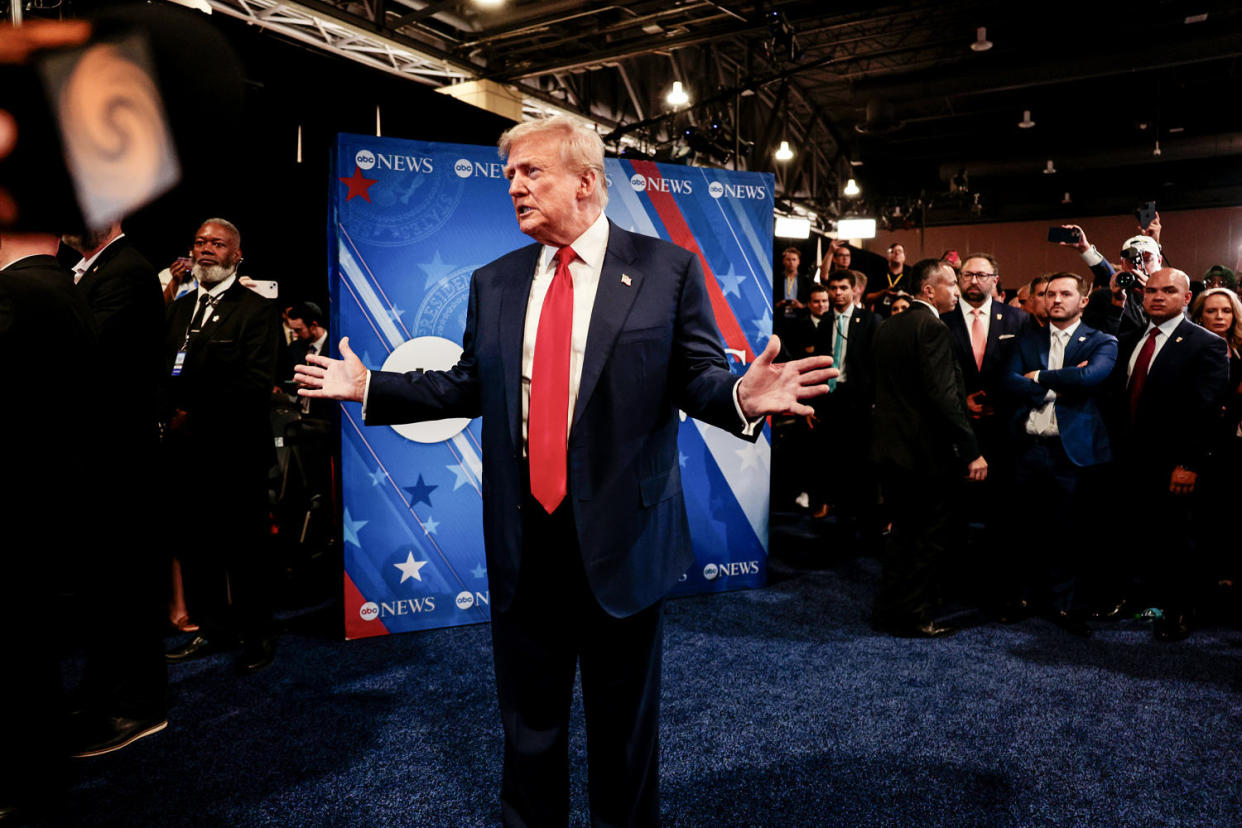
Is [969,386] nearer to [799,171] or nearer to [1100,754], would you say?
[1100,754]

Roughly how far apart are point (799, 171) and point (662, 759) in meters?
12.6

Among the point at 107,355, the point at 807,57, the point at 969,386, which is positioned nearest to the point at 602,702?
the point at 107,355

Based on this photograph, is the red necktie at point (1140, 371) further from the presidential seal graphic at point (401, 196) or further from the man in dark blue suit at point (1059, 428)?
the presidential seal graphic at point (401, 196)

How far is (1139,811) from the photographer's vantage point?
2080 mm

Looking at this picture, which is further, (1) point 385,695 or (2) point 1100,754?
(1) point 385,695

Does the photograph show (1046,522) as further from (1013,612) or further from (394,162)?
(394,162)

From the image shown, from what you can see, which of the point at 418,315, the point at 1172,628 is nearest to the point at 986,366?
the point at 1172,628

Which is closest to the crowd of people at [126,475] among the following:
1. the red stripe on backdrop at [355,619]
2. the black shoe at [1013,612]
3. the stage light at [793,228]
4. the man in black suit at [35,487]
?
the man in black suit at [35,487]

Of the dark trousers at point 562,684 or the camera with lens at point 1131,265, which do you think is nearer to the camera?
the dark trousers at point 562,684

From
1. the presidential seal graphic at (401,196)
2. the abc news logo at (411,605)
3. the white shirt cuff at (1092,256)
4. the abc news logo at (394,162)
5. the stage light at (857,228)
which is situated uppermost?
the stage light at (857,228)

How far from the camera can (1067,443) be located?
11.6ft

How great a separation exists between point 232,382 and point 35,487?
1177 millimetres

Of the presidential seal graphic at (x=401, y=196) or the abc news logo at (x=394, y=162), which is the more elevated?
the abc news logo at (x=394, y=162)

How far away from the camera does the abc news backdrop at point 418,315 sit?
126 inches
